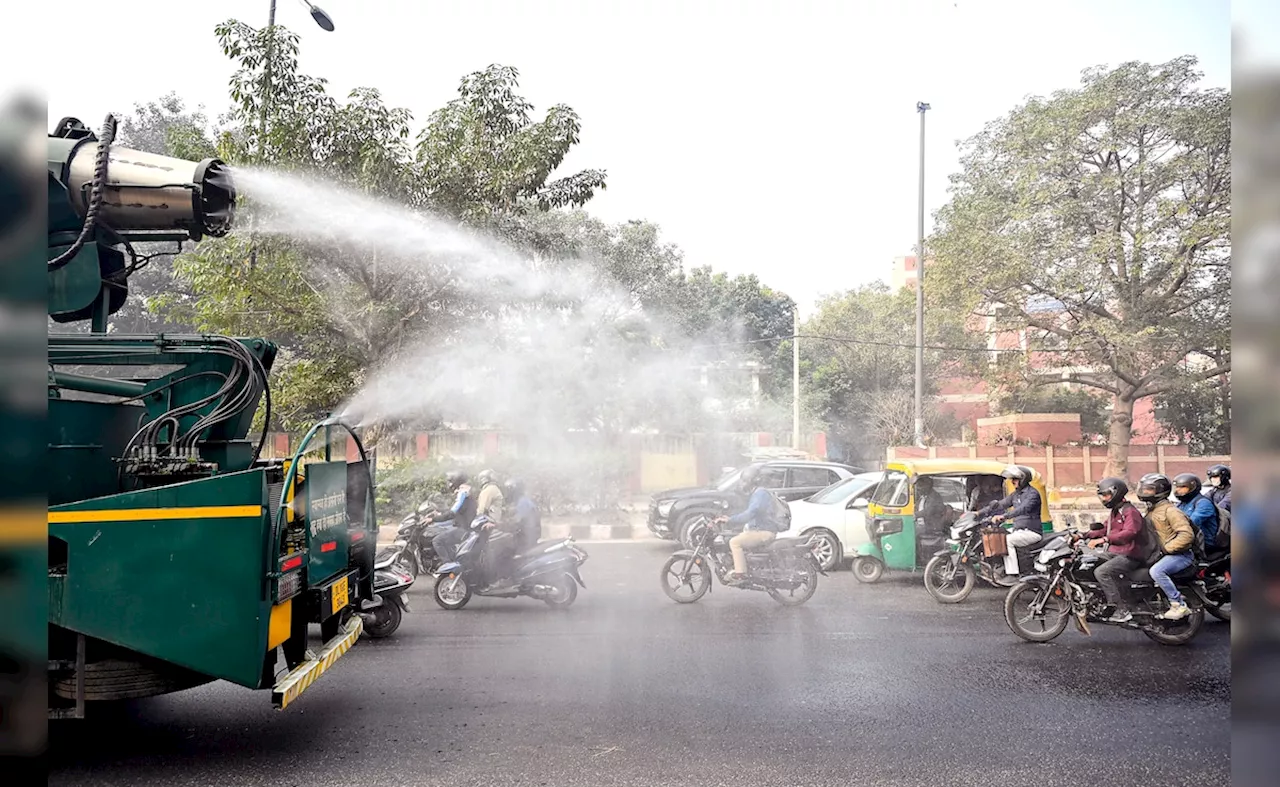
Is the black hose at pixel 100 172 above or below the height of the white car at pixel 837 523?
above

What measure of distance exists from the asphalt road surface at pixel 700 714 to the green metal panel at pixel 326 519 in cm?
100

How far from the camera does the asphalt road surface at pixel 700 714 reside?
463 centimetres

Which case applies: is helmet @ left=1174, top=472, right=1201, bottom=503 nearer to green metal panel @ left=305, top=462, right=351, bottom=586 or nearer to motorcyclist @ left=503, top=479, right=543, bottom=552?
motorcyclist @ left=503, top=479, right=543, bottom=552

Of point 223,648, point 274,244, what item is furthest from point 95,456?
point 274,244

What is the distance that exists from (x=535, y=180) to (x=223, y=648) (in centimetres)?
1031

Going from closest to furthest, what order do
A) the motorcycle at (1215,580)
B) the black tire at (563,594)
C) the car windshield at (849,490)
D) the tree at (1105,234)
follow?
the motorcycle at (1215,580), the black tire at (563,594), the car windshield at (849,490), the tree at (1105,234)

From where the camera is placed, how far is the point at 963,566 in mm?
9578

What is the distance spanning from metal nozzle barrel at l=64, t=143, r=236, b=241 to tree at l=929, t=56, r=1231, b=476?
58.9ft

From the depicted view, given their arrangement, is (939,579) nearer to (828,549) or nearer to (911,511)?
(911,511)

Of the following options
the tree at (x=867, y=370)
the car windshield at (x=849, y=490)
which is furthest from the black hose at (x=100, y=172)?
the tree at (x=867, y=370)

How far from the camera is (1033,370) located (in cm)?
2156

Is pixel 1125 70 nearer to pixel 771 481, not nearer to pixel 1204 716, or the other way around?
pixel 771 481

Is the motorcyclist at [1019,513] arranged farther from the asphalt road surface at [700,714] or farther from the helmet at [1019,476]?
the asphalt road surface at [700,714]

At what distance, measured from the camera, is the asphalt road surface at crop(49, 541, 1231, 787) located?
15.2ft
